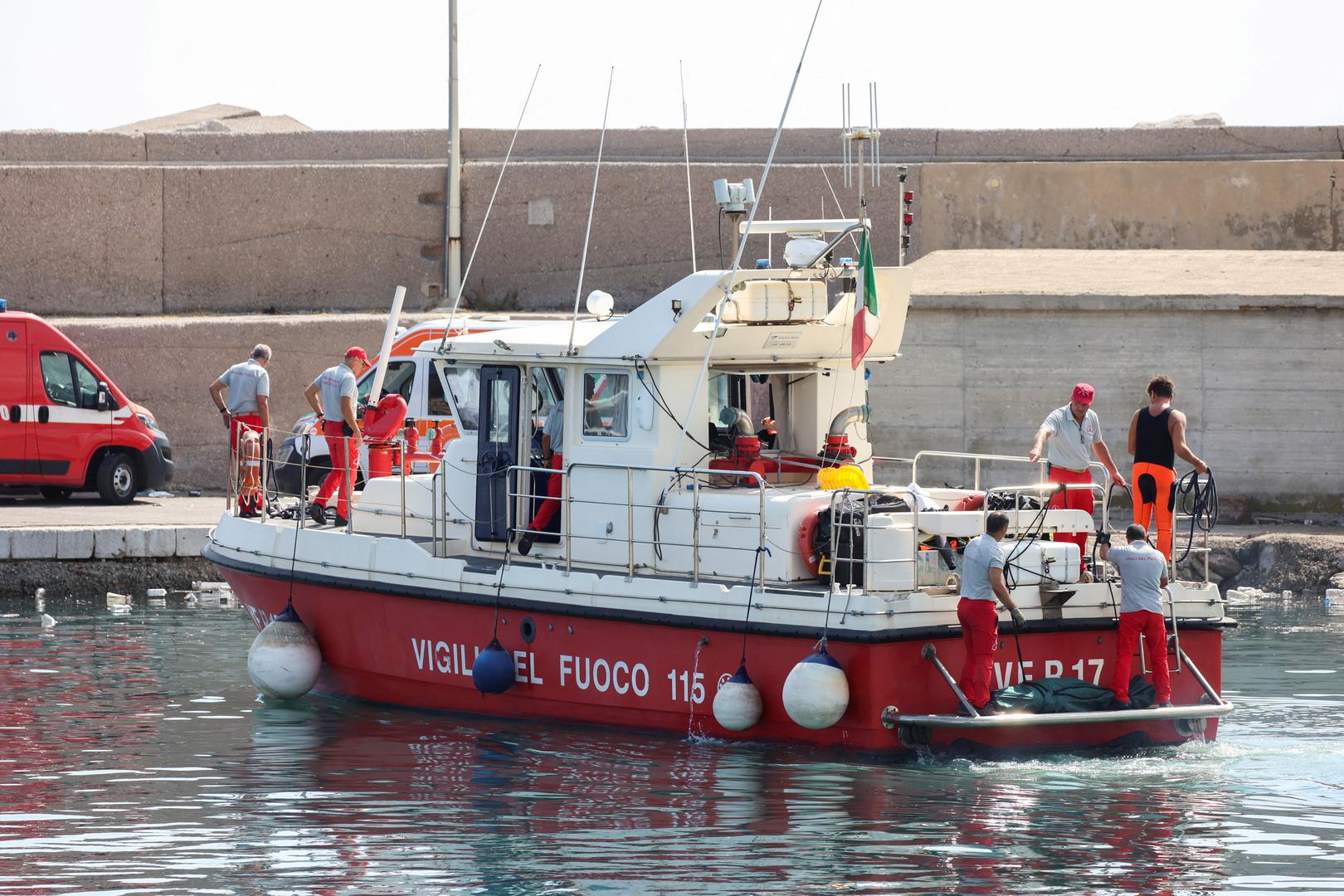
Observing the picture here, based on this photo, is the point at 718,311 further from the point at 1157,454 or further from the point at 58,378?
the point at 58,378

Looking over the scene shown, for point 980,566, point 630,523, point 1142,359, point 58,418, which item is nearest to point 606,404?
point 630,523

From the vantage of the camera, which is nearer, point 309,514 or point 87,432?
point 309,514

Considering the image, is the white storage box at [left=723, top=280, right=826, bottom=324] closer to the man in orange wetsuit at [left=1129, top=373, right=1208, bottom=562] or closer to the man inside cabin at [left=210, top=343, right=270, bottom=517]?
the man in orange wetsuit at [left=1129, top=373, right=1208, bottom=562]

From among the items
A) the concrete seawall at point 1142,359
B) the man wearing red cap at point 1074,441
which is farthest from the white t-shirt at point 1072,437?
the concrete seawall at point 1142,359

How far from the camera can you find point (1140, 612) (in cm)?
1011

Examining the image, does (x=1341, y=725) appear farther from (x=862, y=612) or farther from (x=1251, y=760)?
(x=862, y=612)

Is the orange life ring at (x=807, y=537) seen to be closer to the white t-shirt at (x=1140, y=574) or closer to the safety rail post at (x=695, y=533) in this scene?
the safety rail post at (x=695, y=533)

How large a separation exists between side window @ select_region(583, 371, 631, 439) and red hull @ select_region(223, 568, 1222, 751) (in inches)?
44.9

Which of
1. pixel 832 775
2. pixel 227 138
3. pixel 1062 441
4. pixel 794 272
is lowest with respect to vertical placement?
pixel 832 775

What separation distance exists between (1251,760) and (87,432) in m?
12.8

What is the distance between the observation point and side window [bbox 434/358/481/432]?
1193 centimetres

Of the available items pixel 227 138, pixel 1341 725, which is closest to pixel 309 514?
pixel 1341 725

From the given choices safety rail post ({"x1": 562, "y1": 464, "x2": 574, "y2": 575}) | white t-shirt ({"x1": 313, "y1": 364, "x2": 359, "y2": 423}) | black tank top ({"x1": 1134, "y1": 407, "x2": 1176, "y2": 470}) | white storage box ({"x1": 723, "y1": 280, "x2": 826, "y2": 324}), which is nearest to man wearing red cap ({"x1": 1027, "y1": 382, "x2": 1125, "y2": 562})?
black tank top ({"x1": 1134, "y1": 407, "x2": 1176, "y2": 470})

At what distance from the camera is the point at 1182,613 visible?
34.8 feet
